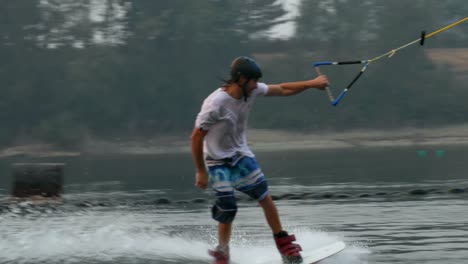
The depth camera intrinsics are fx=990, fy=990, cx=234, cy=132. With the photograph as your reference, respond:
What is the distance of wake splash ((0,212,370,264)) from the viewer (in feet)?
29.8

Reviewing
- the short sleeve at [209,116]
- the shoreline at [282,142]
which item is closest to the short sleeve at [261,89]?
the short sleeve at [209,116]

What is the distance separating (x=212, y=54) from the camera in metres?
87.4

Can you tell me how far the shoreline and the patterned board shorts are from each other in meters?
62.6

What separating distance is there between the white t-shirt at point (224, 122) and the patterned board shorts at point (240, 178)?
0.10 m

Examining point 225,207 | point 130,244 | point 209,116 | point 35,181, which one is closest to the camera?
point 209,116

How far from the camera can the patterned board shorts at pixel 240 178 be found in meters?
8.73

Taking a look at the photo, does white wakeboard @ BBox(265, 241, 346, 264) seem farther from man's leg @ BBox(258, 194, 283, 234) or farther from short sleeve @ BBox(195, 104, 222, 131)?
short sleeve @ BBox(195, 104, 222, 131)

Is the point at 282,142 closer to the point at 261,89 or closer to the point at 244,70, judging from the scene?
the point at 261,89

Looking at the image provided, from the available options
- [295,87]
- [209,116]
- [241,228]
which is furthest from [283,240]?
[241,228]

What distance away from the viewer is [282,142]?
78125mm

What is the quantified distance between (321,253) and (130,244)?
2160 mm

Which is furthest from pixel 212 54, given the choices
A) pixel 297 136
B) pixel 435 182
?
pixel 435 182

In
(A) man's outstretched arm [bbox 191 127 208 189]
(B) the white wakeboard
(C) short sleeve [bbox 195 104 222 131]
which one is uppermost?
(C) short sleeve [bbox 195 104 222 131]

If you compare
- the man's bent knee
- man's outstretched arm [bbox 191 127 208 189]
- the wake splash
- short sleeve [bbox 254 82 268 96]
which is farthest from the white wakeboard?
short sleeve [bbox 254 82 268 96]
